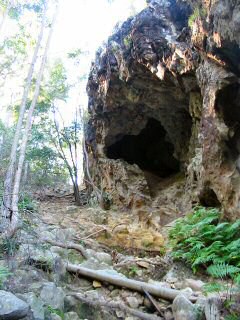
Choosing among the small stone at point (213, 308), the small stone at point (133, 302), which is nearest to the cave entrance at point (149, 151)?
the small stone at point (133, 302)

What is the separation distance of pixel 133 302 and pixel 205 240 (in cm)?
199

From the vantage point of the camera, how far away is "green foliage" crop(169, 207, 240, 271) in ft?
16.6

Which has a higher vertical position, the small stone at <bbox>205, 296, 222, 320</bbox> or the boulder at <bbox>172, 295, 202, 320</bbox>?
the small stone at <bbox>205, 296, 222, 320</bbox>

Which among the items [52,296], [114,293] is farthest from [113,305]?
[52,296]

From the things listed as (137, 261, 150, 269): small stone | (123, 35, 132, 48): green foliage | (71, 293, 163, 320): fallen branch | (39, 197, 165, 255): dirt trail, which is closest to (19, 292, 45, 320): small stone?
(71, 293, 163, 320): fallen branch

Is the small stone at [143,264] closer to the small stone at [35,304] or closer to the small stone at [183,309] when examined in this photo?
the small stone at [183,309]

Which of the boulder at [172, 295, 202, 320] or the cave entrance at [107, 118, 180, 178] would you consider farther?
the cave entrance at [107, 118, 180, 178]

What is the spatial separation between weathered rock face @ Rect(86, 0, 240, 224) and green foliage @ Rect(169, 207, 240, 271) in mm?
564

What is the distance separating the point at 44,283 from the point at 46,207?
716 cm

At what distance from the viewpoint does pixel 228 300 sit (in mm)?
3600

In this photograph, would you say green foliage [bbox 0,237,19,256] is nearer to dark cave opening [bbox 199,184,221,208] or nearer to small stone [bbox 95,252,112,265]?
small stone [bbox 95,252,112,265]

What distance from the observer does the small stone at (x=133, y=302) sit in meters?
4.53

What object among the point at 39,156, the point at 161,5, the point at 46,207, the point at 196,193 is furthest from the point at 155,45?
the point at 39,156

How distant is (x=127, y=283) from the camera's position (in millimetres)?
4898
